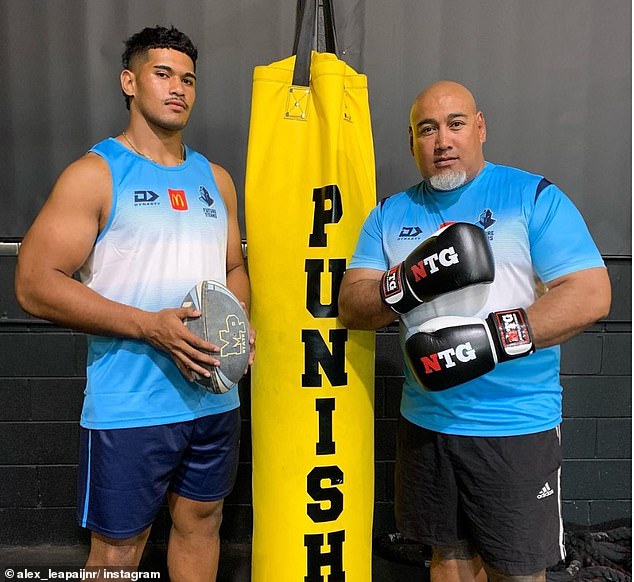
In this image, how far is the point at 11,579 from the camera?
7.02 ft

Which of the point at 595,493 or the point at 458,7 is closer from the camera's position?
the point at 458,7

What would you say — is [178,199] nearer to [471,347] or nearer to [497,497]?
[471,347]

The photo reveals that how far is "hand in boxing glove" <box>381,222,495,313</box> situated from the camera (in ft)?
4.34

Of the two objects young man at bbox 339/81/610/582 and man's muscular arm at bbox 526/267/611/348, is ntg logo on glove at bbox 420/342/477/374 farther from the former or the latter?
man's muscular arm at bbox 526/267/611/348

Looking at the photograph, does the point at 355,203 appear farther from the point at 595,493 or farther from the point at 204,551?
the point at 595,493

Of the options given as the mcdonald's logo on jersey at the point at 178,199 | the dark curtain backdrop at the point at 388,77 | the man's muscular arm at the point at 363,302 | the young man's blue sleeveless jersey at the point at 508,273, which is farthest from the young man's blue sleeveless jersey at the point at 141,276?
the dark curtain backdrop at the point at 388,77

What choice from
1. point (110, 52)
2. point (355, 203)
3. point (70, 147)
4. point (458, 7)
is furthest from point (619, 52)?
point (70, 147)

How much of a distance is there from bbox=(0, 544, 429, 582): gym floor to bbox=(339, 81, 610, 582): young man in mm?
692

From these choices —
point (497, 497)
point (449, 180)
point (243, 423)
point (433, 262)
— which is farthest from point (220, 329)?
point (243, 423)

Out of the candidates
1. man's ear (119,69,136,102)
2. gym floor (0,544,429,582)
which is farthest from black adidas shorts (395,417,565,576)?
man's ear (119,69,136,102)

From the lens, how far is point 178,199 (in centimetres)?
152

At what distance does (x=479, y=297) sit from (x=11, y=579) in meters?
1.86

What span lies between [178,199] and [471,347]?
78cm

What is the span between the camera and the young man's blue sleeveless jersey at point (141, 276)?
4.82ft
